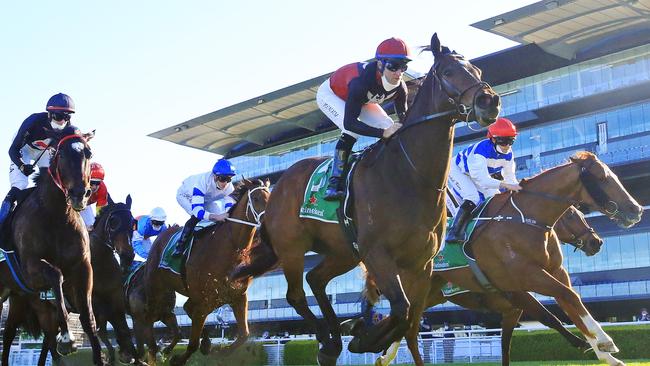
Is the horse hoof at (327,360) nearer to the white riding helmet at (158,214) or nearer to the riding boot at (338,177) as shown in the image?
the riding boot at (338,177)

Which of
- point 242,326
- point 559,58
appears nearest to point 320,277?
point 242,326

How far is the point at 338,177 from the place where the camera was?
19.7 feet

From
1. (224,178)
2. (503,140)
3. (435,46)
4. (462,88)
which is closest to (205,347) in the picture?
(224,178)

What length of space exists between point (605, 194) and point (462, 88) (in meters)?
3.24

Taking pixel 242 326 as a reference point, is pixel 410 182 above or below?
above

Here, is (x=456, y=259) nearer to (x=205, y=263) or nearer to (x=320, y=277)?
(x=320, y=277)

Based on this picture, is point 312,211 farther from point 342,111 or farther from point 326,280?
point 342,111

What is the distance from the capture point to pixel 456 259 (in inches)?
334

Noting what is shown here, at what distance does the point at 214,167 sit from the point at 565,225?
4194 mm

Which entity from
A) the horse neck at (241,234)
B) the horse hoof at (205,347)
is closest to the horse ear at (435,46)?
the horse neck at (241,234)

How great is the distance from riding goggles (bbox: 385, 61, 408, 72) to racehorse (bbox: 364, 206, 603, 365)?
2.74 m

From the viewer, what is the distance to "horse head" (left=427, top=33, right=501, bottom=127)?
4.93 meters

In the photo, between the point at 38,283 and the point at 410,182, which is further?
the point at 38,283

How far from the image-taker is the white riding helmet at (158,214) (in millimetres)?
12570
